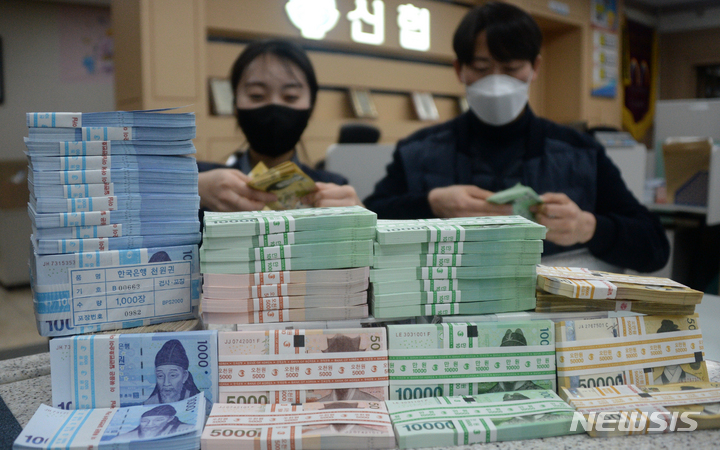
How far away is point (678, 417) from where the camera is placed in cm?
85

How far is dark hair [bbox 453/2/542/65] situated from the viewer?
174cm

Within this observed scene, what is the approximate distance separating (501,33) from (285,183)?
2.94 feet

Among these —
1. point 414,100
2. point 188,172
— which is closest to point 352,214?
point 188,172

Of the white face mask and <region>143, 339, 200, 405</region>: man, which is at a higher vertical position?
the white face mask

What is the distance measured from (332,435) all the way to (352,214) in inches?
14.5

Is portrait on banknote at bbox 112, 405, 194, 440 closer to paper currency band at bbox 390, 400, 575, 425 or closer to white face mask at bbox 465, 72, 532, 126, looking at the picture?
paper currency band at bbox 390, 400, 575, 425

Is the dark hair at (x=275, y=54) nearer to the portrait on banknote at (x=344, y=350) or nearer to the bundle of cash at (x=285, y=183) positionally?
the bundle of cash at (x=285, y=183)

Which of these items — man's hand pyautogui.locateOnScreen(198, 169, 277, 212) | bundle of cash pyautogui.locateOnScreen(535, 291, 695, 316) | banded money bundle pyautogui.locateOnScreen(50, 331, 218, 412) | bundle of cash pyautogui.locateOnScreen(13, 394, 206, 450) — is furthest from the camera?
man's hand pyautogui.locateOnScreen(198, 169, 277, 212)

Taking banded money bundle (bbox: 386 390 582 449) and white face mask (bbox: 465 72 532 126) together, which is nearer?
banded money bundle (bbox: 386 390 582 449)

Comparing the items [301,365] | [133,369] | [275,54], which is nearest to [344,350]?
[301,365]

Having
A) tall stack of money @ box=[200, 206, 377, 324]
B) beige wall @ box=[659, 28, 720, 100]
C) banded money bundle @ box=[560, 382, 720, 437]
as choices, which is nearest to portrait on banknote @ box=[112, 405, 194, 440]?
tall stack of money @ box=[200, 206, 377, 324]

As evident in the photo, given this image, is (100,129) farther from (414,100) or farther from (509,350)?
(414,100)

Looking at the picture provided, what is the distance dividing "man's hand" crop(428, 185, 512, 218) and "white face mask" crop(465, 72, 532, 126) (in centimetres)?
35

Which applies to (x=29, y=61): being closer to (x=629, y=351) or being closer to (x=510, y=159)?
(x=510, y=159)
